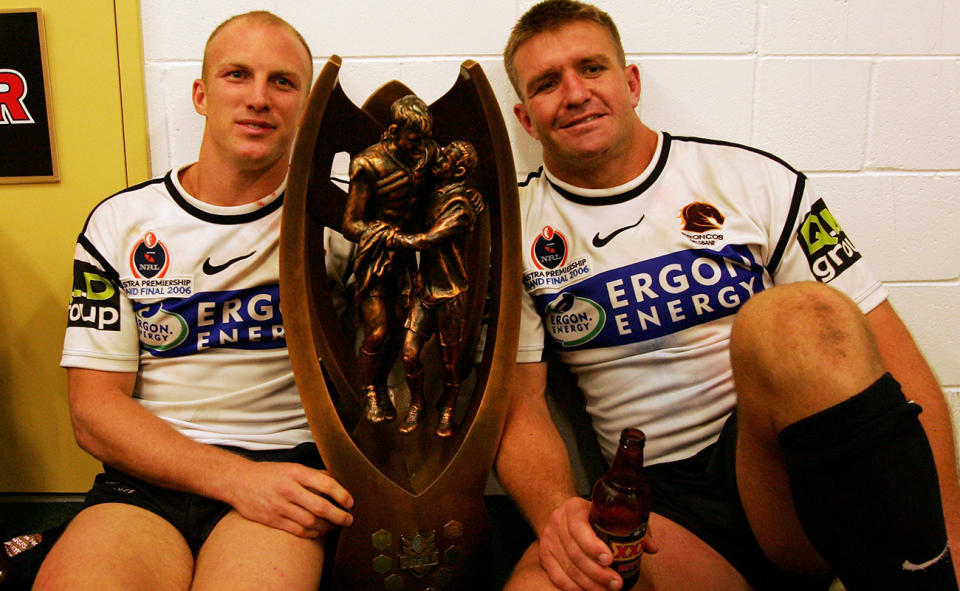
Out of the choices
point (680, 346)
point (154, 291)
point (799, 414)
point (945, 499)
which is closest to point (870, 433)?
point (799, 414)

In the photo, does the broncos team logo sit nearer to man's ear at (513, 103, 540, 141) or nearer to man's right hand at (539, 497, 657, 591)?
man's ear at (513, 103, 540, 141)

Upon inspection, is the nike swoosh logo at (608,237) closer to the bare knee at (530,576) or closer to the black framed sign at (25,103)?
the bare knee at (530,576)

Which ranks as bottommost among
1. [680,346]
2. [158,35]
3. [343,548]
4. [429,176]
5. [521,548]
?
[521,548]

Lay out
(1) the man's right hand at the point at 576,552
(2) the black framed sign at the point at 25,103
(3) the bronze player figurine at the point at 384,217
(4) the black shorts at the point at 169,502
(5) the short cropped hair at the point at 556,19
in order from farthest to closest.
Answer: (2) the black framed sign at the point at 25,103 < (5) the short cropped hair at the point at 556,19 < (4) the black shorts at the point at 169,502 < (3) the bronze player figurine at the point at 384,217 < (1) the man's right hand at the point at 576,552

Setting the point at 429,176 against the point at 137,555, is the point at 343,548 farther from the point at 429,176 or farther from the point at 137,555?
the point at 429,176

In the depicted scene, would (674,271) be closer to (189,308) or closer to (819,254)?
(819,254)

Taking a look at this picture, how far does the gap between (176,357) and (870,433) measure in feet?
3.45

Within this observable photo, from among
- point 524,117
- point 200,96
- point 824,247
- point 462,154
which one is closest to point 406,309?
point 462,154

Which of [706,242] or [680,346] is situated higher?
[706,242]

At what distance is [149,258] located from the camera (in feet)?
3.58

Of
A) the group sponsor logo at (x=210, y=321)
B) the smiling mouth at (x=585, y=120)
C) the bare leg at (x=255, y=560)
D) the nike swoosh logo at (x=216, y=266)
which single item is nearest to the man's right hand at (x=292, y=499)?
the bare leg at (x=255, y=560)

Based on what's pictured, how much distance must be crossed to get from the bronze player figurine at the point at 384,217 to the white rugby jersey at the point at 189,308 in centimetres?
26

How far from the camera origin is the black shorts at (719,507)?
0.90 m

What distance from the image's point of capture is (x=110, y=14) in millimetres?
1246
